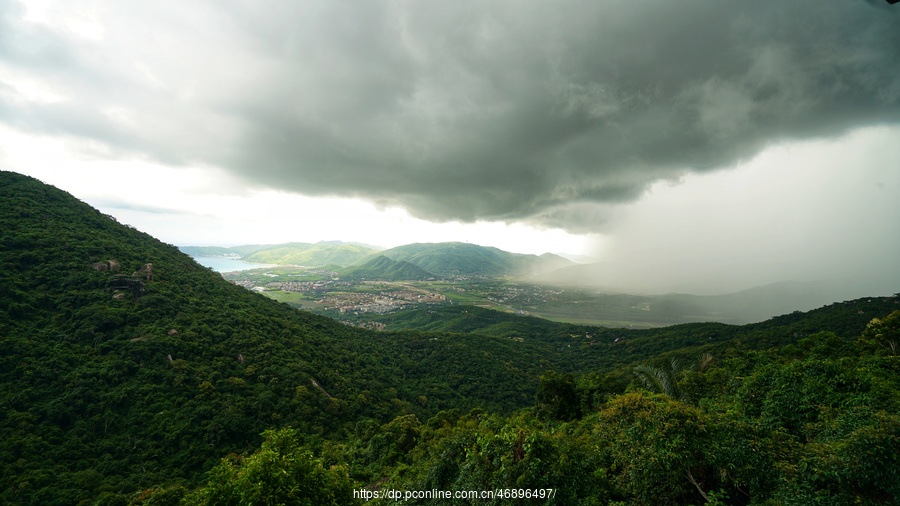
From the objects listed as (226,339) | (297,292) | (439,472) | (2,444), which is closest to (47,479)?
(2,444)

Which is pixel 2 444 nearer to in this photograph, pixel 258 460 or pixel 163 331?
pixel 163 331

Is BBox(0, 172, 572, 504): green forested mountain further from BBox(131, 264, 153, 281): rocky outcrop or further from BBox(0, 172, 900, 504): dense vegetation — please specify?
BBox(131, 264, 153, 281): rocky outcrop

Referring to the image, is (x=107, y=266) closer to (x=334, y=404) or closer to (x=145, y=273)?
(x=145, y=273)

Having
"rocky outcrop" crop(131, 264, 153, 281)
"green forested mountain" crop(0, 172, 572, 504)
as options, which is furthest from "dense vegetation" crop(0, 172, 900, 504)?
"rocky outcrop" crop(131, 264, 153, 281)

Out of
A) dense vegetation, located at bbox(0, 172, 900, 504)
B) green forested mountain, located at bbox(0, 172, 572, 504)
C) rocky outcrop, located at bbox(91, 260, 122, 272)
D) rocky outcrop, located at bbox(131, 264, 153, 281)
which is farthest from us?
rocky outcrop, located at bbox(131, 264, 153, 281)

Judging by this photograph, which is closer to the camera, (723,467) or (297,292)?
(723,467)

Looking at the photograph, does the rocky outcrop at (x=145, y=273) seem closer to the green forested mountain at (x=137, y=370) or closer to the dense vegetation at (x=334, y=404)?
the green forested mountain at (x=137, y=370)

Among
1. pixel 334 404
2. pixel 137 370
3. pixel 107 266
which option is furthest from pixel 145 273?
pixel 334 404

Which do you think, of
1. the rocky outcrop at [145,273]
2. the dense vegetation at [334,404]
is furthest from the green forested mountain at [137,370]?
the rocky outcrop at [145,273]
